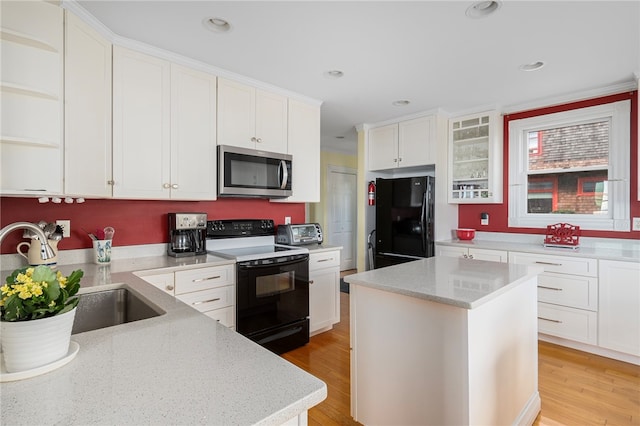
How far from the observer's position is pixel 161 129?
239 cm

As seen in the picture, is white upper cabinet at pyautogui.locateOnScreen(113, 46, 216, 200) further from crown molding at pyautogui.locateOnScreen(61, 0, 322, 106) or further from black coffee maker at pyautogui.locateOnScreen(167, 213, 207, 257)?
black coffee maker at pyautogui.locateOnScreen(167, 213, 207, 257)

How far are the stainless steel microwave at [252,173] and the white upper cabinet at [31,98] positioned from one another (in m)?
1.11

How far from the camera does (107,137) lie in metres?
2.12

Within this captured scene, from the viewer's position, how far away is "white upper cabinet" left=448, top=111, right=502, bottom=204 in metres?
3.67

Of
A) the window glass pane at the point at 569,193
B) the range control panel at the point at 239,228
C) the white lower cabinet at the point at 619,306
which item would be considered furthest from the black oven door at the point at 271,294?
the window glass pane at the point at 569,193

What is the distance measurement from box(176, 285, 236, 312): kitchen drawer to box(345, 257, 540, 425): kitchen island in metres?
1.05

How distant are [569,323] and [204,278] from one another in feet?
10.4

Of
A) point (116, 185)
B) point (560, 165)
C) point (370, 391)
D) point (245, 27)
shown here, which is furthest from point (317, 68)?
point (560, 165)

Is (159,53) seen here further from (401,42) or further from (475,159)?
(475,159)

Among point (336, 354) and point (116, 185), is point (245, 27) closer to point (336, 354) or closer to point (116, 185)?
point (116, 185)

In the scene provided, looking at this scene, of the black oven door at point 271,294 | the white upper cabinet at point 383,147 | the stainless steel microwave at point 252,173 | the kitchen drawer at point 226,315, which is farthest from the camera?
the white upper cabinet at point 383,147

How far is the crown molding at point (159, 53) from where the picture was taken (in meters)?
1.86

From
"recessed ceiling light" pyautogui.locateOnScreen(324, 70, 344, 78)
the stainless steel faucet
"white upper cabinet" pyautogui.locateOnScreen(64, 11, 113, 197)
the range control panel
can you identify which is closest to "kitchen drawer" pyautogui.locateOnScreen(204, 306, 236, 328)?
the range control panel

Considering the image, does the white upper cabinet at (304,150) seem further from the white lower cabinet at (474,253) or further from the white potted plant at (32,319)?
the white potted plant at (32,319)
